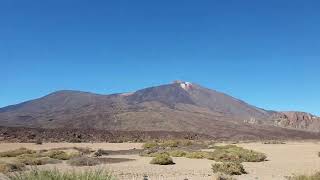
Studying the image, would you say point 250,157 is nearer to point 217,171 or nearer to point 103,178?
point 217,171

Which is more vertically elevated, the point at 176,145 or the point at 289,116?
the point at 289,116

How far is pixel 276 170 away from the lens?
24.2 metres

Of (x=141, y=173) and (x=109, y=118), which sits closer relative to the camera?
(x=141, y=173)

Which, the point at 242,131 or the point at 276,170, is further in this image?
the point at 242,131

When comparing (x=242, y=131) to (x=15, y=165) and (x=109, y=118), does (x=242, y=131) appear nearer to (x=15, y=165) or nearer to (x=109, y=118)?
(x=109, y=118)

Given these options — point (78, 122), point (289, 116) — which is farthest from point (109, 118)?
point (289, 116)

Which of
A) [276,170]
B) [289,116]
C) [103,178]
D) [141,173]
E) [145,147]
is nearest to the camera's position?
[103,178]

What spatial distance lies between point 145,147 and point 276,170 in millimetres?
25532

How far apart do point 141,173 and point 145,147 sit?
2732 centimetres

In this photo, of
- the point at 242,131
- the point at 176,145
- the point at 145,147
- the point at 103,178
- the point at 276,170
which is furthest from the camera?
the point at 242,131

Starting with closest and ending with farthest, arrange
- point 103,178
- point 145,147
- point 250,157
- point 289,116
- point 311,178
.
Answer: point 103,178
point 311,178
point 250,157
point 145,147
point 289,116

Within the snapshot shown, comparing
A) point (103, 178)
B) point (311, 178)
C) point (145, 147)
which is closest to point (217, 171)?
point (311, 178)

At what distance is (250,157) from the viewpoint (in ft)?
99.0

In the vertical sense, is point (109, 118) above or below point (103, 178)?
above
